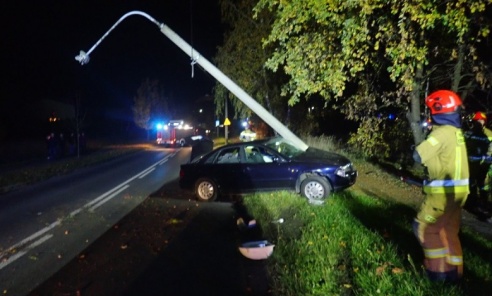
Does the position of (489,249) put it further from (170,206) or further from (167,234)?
(170,206)

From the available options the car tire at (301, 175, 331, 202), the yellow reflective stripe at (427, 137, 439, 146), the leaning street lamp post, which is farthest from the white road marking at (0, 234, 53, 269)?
the leaning street lamp post

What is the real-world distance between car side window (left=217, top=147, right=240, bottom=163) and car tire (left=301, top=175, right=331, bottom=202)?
6.50 feet

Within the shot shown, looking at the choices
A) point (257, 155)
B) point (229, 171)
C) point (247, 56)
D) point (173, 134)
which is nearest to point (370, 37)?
point (257, 155)

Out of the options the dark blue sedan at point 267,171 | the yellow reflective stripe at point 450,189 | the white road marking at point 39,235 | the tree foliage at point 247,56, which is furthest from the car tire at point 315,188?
the tree foliage at point 247,56

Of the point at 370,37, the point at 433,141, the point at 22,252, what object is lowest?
the point at 22,252

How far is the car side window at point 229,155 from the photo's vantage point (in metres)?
10.8

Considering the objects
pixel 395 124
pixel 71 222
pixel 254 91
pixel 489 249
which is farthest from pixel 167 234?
pixel 254 91

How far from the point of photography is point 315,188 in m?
9.61

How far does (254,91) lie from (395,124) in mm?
6940

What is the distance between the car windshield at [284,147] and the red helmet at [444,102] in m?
6.43

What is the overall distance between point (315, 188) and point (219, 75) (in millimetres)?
5062

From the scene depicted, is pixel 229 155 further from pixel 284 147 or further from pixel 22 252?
pixel 22 252

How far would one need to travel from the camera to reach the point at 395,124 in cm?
1738

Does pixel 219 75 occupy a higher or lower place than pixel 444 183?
higher
